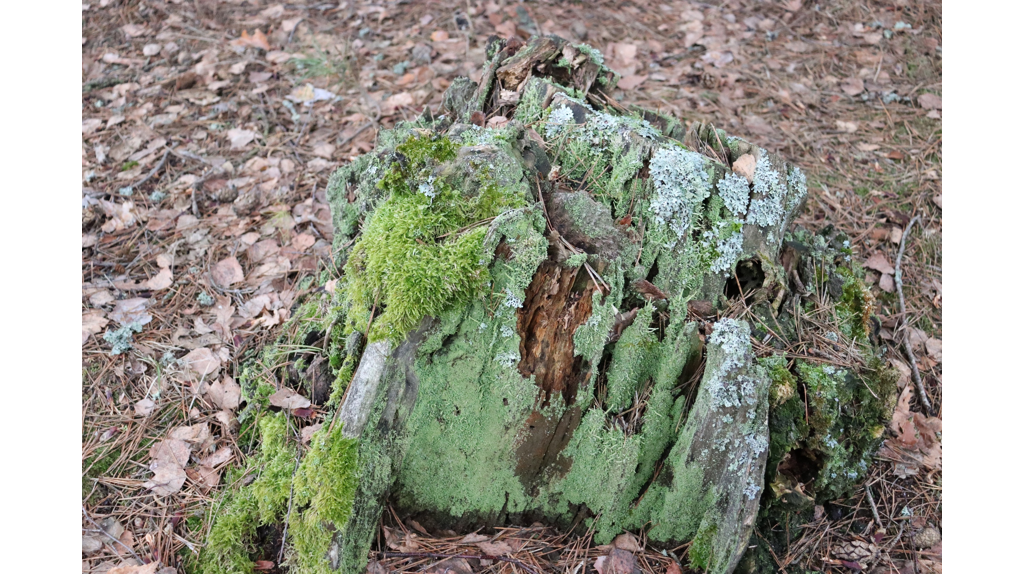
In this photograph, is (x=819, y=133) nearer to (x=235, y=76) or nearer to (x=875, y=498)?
(x=875, y=498)

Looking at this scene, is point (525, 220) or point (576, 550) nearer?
point (525, 220)

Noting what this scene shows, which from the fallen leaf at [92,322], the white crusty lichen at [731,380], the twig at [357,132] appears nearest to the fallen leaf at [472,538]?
the white crusty lichen at [731,380]

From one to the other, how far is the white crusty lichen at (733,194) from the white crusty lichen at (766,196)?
0.15ft

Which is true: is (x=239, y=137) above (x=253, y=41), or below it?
below

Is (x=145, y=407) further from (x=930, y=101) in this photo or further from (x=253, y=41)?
(x=930, y=101)

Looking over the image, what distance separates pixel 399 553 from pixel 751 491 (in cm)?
157

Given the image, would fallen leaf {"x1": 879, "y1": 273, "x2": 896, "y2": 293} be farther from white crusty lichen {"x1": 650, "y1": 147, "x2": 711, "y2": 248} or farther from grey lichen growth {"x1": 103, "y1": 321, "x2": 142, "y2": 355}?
grey lichen growth {"x1": 103, "y1": 321, "x2": 142, "y2": 355}

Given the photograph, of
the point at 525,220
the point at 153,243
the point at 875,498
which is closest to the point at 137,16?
the point at 153,243

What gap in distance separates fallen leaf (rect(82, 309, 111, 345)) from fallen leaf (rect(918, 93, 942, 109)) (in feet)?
22.0

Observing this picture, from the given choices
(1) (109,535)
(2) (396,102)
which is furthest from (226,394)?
(2) (396,102)

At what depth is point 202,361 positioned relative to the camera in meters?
3.60

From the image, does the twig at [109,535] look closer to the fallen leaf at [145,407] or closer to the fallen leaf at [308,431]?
the fallen leaf at [145,407]

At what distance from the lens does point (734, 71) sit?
6113mm

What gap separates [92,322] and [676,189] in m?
3.46
